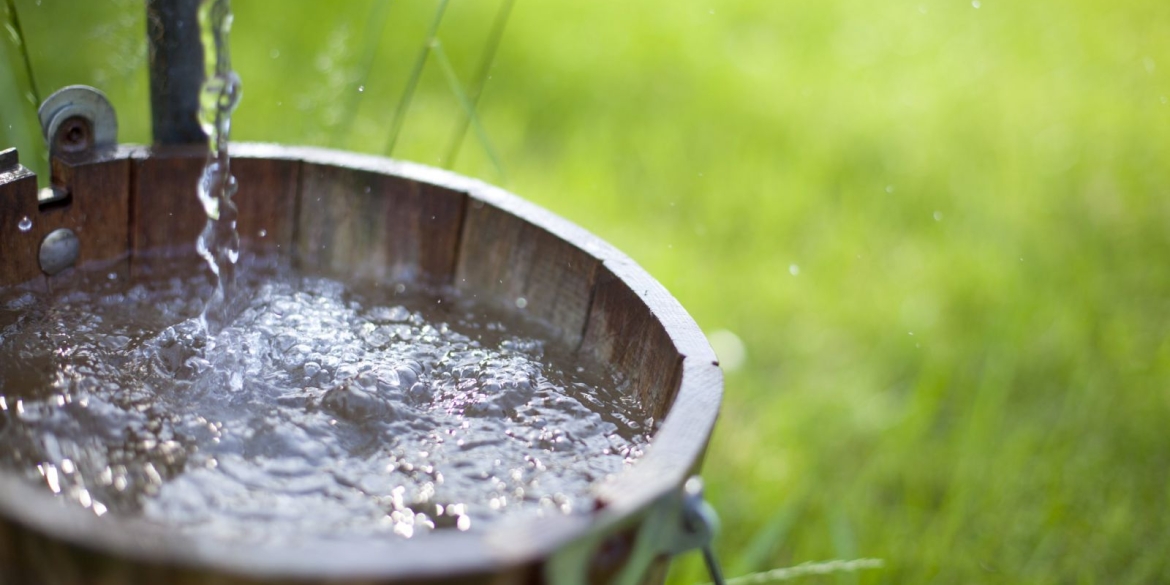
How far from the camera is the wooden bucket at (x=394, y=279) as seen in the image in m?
0.71

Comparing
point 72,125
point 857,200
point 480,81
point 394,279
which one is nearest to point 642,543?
point 394,279

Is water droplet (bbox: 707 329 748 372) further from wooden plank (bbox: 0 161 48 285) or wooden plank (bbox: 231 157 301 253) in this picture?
wooden plank (bbox: 0 161 48 285)

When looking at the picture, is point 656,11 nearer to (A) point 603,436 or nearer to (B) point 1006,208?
(B) point 1006,208

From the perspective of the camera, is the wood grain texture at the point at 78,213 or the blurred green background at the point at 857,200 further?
the blurred green background at the point at 857,200

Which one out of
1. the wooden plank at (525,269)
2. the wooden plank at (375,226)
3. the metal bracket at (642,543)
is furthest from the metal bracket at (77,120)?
the metal bracket at (642,543)

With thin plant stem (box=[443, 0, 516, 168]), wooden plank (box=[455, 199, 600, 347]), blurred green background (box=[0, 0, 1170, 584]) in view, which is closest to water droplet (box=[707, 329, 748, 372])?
blurred green background (box=[0, 0, 1170, 584])

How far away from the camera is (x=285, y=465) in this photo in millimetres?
1021

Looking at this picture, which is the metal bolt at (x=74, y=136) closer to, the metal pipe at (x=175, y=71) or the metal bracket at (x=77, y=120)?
the metal bracket at (x=77, y=120)

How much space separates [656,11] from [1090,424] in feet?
9.56

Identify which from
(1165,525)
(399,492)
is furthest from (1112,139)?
(399,492)

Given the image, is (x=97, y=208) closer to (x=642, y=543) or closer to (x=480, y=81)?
(x=642, y=543)

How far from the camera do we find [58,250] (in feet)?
4.39

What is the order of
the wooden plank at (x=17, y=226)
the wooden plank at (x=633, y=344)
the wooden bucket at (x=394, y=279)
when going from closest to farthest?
the wooden bucket at (x=394, y=279), the wooden plank at (x=633, y=344), the wooden plank at (x=17, y=226)

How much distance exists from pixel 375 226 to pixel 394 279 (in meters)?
0.09
